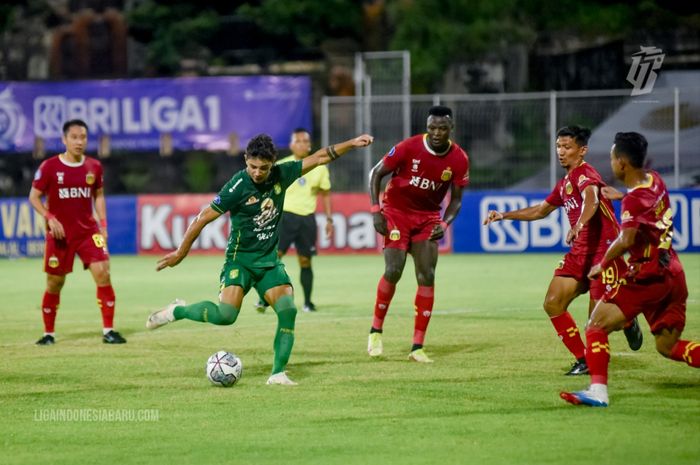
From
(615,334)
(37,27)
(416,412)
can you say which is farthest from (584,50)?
(416,412)

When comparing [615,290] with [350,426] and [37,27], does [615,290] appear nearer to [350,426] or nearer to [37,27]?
[350,426]

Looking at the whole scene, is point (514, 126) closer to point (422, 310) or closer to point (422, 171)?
point (422, 171)

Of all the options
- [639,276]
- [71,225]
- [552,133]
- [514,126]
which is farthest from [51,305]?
[514,126]

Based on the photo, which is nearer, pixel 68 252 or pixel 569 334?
pixel 569 334

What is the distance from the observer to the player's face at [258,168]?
381 inches

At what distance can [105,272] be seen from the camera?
13086 millimetres

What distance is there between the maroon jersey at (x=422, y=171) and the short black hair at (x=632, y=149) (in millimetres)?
3273

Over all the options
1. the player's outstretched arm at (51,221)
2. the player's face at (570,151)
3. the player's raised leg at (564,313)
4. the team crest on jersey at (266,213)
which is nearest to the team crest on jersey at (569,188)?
the player's face at (570,151)

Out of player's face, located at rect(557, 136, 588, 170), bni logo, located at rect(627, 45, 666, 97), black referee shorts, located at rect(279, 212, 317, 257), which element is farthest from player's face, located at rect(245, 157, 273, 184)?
bni logo, located at rect(627, 45, 666, 97)

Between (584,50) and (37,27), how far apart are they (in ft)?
55.3

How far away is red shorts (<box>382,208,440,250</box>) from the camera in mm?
11609

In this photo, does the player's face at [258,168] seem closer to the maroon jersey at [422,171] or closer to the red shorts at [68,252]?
the maroon jersey at [422,171]

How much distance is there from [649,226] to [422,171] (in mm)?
3482

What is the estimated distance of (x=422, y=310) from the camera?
37.6 ft
